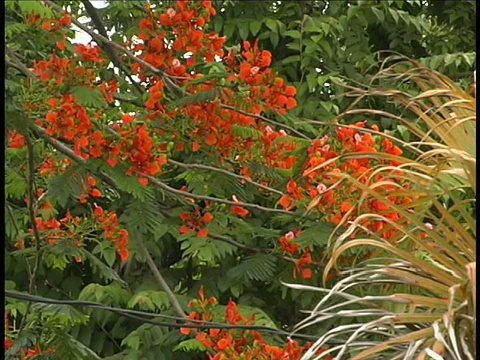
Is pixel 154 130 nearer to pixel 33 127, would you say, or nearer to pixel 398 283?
pixel 33 127

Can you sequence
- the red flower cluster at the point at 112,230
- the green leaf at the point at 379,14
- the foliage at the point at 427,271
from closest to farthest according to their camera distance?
the foliage at the point at 427,271 < the red flower cluster at the point at 112,230 < the green leaf at the point at 379,14

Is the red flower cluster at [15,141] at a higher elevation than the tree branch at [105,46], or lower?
lower

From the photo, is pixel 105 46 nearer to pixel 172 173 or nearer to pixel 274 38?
pixel 172 173

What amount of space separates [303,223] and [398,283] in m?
0.66

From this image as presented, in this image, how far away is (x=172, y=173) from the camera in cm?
340

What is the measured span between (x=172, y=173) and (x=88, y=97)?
105 cm

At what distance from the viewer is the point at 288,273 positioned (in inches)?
118

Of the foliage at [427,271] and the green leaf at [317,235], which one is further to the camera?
the green leaf at [317,235]

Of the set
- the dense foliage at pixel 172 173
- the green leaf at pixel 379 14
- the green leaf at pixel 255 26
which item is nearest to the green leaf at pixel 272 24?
the green leaf at pixel 255 26

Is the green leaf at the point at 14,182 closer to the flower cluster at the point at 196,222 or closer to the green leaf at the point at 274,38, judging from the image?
the flower cluster at the point at 196,222

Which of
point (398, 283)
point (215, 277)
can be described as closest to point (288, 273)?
point (215, 277)

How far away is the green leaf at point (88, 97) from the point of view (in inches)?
93.4

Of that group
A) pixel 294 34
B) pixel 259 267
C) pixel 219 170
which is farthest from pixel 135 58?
pixel 294 34

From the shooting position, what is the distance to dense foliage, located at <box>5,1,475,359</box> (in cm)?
243
